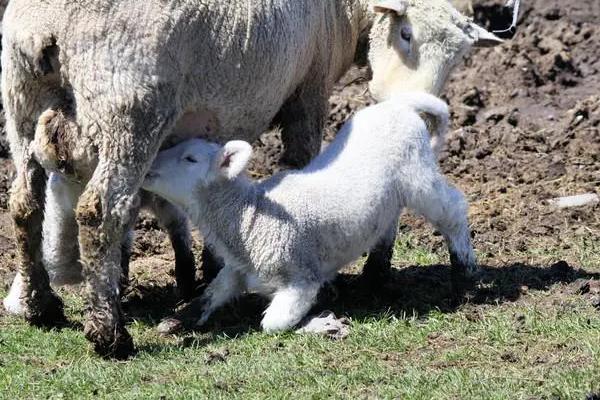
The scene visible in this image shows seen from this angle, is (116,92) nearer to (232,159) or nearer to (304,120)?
(232,159)

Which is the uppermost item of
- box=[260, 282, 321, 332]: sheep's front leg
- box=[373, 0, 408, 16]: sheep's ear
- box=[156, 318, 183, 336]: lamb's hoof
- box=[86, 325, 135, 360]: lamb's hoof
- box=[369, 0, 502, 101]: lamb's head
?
box=[373, 0, 408, 16]: sheep's ear

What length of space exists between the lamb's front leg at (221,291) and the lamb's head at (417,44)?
6.40 ft

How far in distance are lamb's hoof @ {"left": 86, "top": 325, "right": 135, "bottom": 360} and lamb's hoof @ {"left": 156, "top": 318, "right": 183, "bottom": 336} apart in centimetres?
53

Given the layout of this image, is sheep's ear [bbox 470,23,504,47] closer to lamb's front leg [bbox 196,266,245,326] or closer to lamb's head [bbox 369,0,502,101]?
lamb's head [bbox 369,0,502,101]

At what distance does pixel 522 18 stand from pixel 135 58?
8.38 metres

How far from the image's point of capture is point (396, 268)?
924 cm

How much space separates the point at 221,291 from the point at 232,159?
0.83m

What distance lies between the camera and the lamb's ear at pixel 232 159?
7.62 metres

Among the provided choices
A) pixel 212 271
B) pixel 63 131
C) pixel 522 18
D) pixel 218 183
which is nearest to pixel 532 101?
pixel 522 18

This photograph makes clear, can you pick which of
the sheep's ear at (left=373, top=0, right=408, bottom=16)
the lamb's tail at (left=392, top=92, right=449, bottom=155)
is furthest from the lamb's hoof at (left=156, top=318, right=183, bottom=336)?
the sheep's ear at (left=373, top=0, right=408, bottom=16)

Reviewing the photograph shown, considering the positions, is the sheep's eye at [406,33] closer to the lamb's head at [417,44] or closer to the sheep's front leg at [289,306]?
the lamb's head at [417,44]

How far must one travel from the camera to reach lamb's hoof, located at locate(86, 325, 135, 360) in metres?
7.32

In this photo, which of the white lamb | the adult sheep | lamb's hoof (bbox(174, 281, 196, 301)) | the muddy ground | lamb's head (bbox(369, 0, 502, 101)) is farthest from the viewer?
lamb's head (bbox(369, 0, 502, 101))

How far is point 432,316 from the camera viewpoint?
7.89 metres
